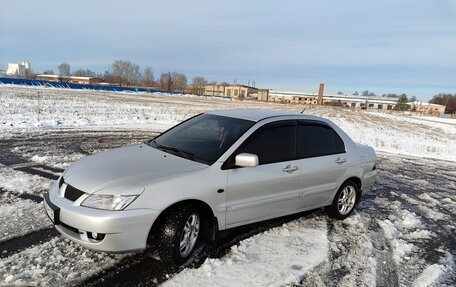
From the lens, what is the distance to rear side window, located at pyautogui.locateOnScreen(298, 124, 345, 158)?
205 inches

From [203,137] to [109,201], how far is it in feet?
5.65

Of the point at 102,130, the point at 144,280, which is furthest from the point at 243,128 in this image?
the point at 102,130

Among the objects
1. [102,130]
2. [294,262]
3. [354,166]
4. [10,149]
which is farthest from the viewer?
[102,130]

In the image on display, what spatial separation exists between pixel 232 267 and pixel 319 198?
2.03 metres

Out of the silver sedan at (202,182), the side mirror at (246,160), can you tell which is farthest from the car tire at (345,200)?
the side mirror at (246,160)

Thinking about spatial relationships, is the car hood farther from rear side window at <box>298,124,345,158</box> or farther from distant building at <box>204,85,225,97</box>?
distant building at <box>204,85,225,97</box>

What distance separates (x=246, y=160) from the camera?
4.17 m

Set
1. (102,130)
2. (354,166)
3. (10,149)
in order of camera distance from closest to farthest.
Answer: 1. (354,166)
2. (10,149)
3. (102,130)

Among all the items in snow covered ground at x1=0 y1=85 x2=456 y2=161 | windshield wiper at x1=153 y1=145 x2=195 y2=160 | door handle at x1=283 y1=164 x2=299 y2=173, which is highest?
windshield wiper at x1=153 y1=145 x2=195 y2=160

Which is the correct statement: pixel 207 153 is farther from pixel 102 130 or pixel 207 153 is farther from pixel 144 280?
pixel 102 130

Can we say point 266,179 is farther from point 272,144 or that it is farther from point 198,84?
point 198,84

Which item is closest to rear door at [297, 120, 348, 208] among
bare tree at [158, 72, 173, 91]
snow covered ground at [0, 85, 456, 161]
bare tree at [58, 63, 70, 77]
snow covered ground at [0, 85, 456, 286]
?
snow covered ground at [0, 85, 456, 286]

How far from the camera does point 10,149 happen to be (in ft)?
30.2

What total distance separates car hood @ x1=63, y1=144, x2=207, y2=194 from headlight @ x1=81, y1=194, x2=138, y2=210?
0.15ft
